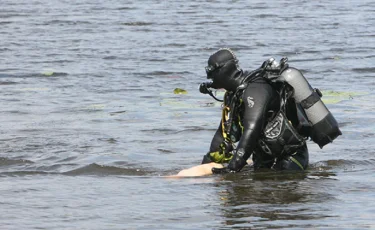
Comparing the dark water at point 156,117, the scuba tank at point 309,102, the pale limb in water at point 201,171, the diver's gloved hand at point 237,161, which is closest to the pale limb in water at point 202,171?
the pale limb in water at point 201,171

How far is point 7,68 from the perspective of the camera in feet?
57.7

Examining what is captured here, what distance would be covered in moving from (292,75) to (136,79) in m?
8.66

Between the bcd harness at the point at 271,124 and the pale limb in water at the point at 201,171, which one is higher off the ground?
the bcd harness at the point at 271,124

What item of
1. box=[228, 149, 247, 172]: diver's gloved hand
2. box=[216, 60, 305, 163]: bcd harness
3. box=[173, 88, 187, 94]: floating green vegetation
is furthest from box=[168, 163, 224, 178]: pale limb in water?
box=[173, 88, 187, 94]: floating green vegetation

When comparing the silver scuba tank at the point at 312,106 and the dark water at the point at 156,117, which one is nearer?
the dark water at the point at 156,117

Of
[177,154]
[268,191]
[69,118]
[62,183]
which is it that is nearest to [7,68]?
[69,118]

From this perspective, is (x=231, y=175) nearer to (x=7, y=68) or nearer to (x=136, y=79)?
(x=136, y=79)

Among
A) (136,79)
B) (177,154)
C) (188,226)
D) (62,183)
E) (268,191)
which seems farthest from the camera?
(136,79)

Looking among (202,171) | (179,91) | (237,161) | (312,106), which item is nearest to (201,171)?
(202,171)

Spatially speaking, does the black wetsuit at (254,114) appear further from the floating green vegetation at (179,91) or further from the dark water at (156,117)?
the floating green vegetation at (179,91)

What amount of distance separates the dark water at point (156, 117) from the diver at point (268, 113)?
247mm

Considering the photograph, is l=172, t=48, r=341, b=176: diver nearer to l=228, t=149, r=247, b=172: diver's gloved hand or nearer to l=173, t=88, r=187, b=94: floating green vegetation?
l=228, t=149, r=247, b=172: diver's gloved hand

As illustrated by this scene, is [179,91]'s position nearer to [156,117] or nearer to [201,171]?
[156,117]

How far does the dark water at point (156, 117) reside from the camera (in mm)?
6811
